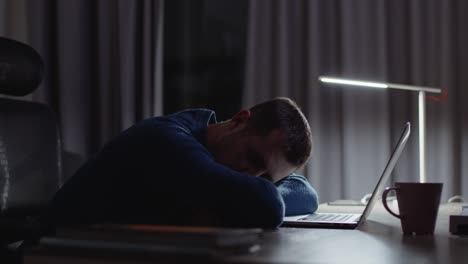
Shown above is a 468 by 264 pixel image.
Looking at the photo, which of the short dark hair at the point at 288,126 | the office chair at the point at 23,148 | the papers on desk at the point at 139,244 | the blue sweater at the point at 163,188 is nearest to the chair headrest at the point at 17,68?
the office chair at the point at 23,148

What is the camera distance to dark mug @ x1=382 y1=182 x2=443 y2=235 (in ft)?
3.61

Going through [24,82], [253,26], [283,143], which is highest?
[253,26]

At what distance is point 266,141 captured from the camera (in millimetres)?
1364

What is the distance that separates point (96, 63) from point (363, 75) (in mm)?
1235

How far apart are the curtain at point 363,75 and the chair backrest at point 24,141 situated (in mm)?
1007


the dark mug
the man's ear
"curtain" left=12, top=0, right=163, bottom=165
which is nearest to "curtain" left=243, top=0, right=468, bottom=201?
"curtain" left=12, top=0, right=163, bottom=165

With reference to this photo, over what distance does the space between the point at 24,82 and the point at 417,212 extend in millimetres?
1261

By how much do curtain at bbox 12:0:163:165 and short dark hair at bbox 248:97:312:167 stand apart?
146 centimetres

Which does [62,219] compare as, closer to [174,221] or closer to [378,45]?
[174,221]

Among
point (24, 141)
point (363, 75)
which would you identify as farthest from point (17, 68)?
point (363, 75)

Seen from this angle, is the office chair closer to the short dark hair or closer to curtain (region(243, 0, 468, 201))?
the short dark hair

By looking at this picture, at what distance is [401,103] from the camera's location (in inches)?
102

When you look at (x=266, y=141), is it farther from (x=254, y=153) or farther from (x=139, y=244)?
(x=139, y=244)

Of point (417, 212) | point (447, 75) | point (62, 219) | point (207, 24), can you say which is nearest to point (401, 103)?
point (447, 75)
